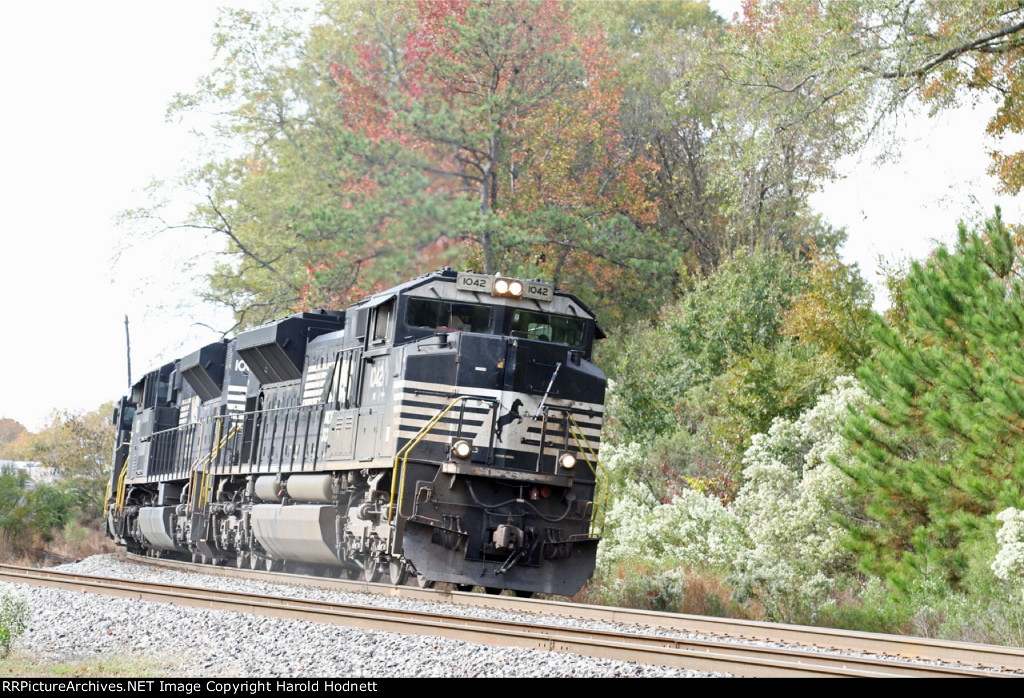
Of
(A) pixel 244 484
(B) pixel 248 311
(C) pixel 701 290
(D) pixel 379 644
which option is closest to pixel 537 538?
(D) pixel 379 644

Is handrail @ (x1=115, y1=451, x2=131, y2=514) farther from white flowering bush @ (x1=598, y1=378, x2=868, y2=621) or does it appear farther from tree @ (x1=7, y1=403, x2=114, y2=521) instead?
white flowering bush @ (x1=598, y1=378, x2=868, y2=621)

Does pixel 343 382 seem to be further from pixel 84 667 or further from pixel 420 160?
pixel 420 160

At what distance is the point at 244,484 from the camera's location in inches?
730

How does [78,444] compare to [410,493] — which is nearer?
[410,493]

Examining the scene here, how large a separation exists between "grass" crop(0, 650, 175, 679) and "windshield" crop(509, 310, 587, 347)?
6678 mm

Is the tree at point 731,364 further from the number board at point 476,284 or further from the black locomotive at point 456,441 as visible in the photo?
the number board at point 476,284

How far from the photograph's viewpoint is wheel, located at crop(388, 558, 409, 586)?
45.3ft

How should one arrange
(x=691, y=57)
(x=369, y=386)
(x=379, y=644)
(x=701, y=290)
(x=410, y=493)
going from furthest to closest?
(x=691, y=57) → (x=701, y=290) → (x=369, y=386) → (x=410, y=493) → (x=379, y=644)

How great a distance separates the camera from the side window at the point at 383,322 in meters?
13.6

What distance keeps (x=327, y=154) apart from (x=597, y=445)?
23451 mm

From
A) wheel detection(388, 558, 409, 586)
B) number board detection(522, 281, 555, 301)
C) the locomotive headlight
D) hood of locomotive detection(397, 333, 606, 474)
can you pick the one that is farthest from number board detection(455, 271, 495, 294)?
wheel detection(388, 558, 409, 586)

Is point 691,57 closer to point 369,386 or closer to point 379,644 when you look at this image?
point 369,386

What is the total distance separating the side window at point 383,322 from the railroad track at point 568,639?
3084 mm

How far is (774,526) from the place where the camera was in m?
15.7
